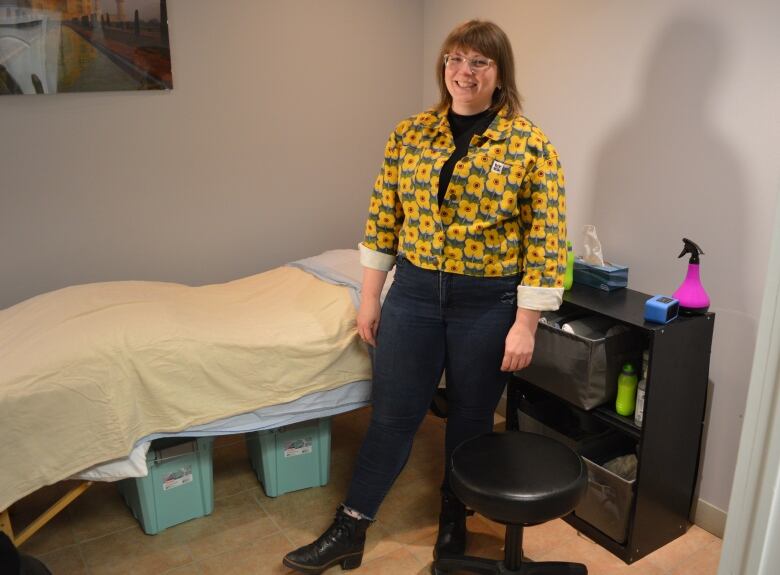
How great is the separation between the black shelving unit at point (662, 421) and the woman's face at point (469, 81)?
690 millimetres

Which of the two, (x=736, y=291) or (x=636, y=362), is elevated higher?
(x=736, y=291)

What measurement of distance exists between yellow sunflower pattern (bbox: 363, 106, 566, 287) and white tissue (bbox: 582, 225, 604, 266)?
21.2 inches

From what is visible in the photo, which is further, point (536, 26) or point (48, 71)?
point (536, 26)

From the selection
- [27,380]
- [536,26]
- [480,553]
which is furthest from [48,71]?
[480,553]

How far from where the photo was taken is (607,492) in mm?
2049

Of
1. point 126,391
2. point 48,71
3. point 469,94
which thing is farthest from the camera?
point 48,71

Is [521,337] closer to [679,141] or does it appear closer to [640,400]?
[640,400]

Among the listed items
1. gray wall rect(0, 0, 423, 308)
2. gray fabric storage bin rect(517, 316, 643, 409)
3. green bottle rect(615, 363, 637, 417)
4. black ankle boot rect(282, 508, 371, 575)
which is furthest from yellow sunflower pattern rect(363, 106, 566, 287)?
gray wall rect(0, 0, 423, 308)

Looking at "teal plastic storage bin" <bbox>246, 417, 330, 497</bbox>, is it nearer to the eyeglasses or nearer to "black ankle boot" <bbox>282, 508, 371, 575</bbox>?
"black ankle boot" <bbox>282, 508, 371, 575</bbox>

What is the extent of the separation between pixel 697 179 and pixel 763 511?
5.22 ft

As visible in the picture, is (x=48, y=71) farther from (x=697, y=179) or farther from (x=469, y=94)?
(x=697, y=179)

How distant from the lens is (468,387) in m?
1.87

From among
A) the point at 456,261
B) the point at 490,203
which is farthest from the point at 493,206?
the point at 456,261

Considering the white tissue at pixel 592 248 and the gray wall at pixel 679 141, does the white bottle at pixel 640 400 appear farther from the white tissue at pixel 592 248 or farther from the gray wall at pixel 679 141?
the white tissue at pixel 592 248
